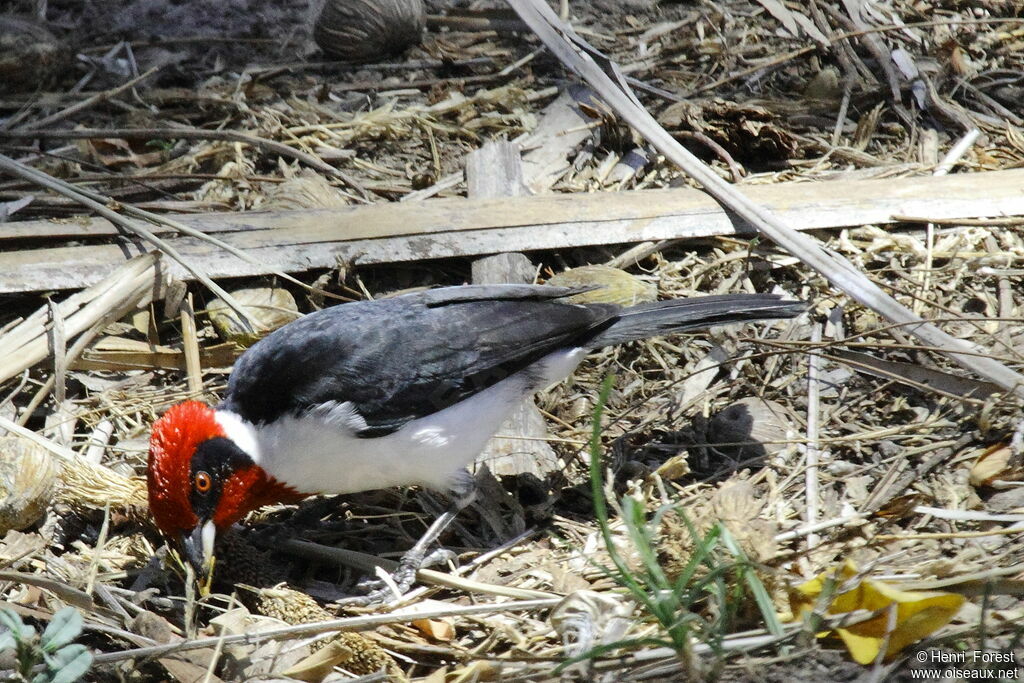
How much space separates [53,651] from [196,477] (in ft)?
2.79

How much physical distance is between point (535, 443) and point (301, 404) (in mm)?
1041

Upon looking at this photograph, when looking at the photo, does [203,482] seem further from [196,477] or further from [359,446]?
[359,446]

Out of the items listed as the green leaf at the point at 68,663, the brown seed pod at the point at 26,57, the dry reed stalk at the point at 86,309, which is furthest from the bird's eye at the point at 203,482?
the brown seed pod at the point at 26,57

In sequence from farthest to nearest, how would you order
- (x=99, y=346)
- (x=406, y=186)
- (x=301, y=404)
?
(x=406, y=186)
(x=99, y=346)
(x=301, y=404)

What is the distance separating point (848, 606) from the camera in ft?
9.37

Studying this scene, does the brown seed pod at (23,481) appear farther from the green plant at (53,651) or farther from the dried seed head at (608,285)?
the dried seed head at (608,285)

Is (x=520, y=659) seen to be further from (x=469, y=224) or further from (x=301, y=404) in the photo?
(x=469, y=224)

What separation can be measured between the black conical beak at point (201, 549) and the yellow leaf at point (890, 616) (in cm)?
207

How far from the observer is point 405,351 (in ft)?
13.0

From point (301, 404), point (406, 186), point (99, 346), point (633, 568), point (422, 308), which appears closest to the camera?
point (633, 568)

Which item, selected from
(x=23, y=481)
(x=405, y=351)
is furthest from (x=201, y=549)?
(x=405, y=351)

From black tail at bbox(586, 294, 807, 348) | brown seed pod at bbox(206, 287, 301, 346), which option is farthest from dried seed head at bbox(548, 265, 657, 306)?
brown seed pod at bbox(206, 287, 301, 346)

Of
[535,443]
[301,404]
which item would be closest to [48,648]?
[301,404]

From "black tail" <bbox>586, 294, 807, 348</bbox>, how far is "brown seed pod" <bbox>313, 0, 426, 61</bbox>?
2.67m
